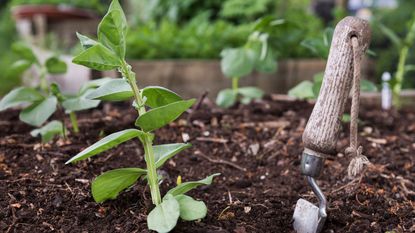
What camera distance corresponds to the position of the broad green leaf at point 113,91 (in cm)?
101

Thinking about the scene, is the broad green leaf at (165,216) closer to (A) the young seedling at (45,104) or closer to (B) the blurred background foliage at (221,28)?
(A) the young seedling at (45,104)

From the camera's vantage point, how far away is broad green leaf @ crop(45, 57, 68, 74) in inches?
67.8

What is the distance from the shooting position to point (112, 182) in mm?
1062

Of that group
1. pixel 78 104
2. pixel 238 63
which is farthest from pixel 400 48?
pixel 78 104

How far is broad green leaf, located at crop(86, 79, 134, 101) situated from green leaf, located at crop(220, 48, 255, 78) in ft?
2.88

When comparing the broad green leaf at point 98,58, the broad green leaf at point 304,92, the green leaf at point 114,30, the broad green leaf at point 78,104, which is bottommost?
the broad green leaf at point 304,92

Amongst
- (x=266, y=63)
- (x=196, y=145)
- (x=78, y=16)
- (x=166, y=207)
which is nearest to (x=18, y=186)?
(x=166, y=207)

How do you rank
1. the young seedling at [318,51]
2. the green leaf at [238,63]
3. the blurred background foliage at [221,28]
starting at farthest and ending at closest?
the blurred background foliage at [221,28]
the green leaf at [238,63]
the young seedling at [318,51]

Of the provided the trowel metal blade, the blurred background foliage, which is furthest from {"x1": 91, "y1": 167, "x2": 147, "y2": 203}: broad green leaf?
the blurred background foliage

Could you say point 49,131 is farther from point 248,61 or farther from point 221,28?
point 221,28

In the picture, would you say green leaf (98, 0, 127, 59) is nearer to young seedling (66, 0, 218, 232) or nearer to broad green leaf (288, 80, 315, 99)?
young seedling (66, 0, 218, 232)

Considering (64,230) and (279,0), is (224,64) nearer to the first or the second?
(64,230)

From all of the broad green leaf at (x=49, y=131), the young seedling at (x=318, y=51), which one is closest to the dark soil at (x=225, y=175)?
the broad green leaf at (x=49, y=131)

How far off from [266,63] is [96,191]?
106 centimetres
